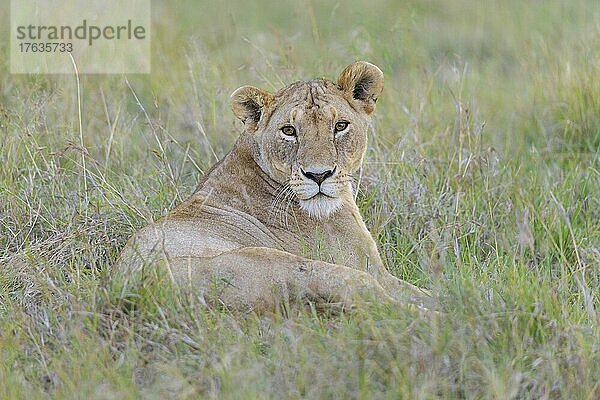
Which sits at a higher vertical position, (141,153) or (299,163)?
(299,163)

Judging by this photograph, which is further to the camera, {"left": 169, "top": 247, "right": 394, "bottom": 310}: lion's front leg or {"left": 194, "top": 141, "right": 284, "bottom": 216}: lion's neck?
{"left": 194, "top": 141, "right": 284, "bottom": 216}: lion's neck

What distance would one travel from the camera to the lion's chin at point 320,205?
5.04 meters

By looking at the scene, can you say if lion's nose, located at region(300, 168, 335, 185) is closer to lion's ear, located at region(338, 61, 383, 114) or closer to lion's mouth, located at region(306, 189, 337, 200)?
lion's mouth, located at region(306, 189, 337, 200)

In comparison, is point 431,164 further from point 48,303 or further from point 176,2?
point 176,2

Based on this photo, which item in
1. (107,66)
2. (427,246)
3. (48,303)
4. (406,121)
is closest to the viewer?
(48,303)

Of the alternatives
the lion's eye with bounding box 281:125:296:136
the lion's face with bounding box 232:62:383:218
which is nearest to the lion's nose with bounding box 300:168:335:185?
the lion's face with bounding box 232:62:383:218

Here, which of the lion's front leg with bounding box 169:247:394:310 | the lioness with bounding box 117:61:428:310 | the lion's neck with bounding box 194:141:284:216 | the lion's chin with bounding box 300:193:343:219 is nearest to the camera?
the lion's front leg with bounding box 169:247:394:310

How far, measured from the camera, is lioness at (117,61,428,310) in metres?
4.78

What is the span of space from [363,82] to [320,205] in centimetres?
65

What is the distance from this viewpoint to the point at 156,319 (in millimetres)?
4195

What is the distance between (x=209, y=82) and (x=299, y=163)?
249cm

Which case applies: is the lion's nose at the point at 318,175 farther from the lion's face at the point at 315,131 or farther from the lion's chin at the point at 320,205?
the lion's chin at the point at 320,205

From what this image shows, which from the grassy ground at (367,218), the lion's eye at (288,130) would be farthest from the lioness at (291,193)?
the grassy ground at (367,218)

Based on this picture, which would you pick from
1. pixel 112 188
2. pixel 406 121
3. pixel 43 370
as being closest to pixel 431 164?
pixel 406 121
